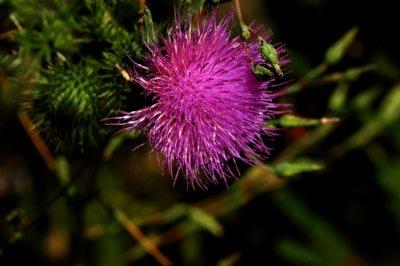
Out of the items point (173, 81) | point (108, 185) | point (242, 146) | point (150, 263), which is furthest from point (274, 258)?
point (173, 81)

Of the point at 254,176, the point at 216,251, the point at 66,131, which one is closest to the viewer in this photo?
the point at 66,131

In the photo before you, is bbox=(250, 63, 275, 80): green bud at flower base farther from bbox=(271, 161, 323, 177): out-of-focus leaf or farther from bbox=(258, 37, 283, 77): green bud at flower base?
bbox=(271, 161, 323, 177): out-of-focus leaf

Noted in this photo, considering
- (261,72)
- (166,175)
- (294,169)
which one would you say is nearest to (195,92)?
(261,72)

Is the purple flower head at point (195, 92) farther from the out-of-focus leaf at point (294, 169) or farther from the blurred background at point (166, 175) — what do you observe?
the out-of-focus leaf at point (294, 169)

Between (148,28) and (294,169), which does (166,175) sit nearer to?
(294,169)

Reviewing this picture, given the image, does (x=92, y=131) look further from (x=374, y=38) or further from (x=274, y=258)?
(x=374, y=38)
